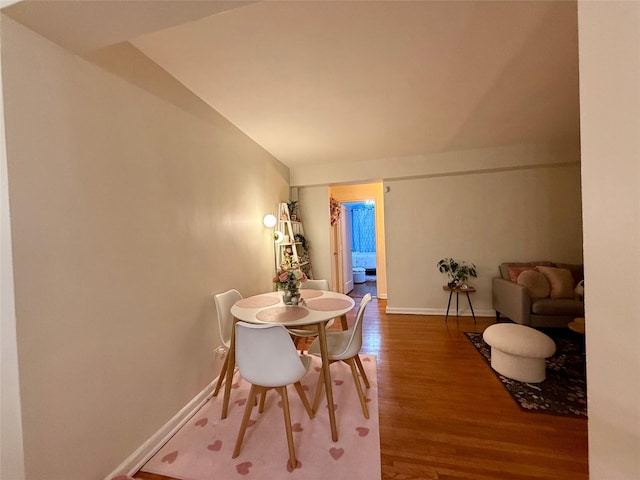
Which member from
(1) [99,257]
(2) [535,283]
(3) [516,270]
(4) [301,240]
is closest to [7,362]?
(1) [99,257]

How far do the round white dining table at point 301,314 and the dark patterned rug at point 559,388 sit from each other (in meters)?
1.45

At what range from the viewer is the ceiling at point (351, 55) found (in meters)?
1.14

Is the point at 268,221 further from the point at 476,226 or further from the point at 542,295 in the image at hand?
the point at 542,295

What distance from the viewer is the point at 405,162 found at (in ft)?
12.8

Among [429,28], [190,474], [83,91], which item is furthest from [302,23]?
[190,474]

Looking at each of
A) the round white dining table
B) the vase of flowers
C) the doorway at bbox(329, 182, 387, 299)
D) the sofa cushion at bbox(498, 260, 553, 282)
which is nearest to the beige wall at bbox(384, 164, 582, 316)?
the sofa cushion at bbox(498, 260, 553, 282)

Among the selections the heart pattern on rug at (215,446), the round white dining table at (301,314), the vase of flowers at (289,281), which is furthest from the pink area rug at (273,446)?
the vase of flowers at (289,281)

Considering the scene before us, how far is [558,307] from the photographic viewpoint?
285 centimetres

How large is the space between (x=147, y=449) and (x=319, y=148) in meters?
3.31

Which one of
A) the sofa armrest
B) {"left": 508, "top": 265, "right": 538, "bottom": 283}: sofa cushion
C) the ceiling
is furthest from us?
{"left": 508, "top": 265, "right": 538, "bottom": 283}: sofa cushion

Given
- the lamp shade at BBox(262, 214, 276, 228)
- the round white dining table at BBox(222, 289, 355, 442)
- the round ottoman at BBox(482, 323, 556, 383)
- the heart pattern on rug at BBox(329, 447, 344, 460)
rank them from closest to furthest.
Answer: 1. the heart pattern on rug at BBox(329, 447, 344, 460)
2. the round white dining table at BBox(222, 289, 355, 442)
3. the round ottoman at BBox(482, 323, 556, 383)
4. the lamp shade at BBox(262, 214, 276, 228)

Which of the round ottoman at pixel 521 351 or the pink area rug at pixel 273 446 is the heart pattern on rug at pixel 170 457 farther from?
the round ottoman at pixel 521 351

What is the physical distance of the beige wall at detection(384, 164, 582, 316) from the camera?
11.9 ft

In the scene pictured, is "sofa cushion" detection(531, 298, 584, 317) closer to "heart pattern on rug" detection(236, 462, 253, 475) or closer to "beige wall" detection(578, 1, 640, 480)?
"beige wall" detection(578, 1, 640, 480)
